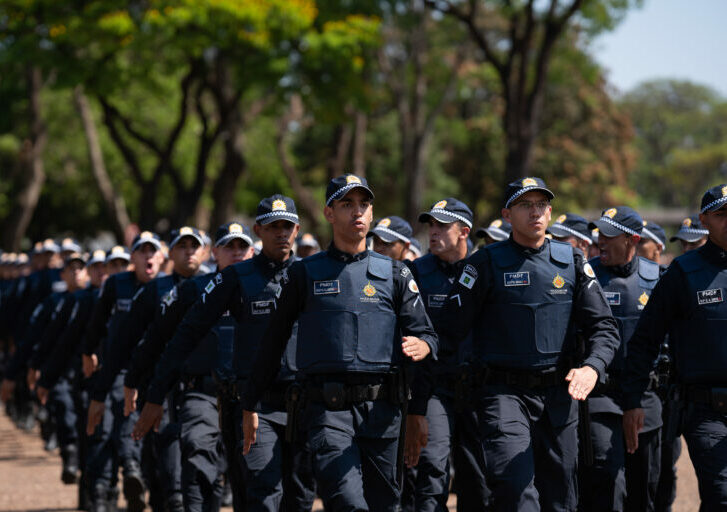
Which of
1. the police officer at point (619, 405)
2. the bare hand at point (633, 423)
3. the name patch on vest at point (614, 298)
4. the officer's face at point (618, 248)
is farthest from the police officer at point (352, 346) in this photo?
the officer's face at point (618, 248)

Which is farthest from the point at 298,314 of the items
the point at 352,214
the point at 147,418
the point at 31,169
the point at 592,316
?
the point at 31,169

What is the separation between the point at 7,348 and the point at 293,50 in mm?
8629

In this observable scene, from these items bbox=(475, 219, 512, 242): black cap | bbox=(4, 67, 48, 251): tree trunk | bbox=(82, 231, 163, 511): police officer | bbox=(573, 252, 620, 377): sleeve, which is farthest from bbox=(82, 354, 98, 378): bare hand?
bbox=(4, 67, 48, 251): tree trunk

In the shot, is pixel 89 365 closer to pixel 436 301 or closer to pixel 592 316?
pixel 436 301

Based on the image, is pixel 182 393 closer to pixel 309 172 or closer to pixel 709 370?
pixel 709 370

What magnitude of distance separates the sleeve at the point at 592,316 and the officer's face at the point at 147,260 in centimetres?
452

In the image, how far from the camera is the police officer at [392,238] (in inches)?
391

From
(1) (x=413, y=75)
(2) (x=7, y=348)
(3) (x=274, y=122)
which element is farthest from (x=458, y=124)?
(2) (x=7, y=348)

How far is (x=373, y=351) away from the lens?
20.8 feet

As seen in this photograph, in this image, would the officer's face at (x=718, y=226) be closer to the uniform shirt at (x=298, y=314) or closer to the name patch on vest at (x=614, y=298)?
the name patch on vest at (x=614, y=298)

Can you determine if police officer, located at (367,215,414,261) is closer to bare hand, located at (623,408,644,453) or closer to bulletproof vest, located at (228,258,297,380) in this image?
bulletproof vest, located at (228,258,297,380)

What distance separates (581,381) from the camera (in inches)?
250

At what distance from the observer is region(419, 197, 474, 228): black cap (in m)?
8.62

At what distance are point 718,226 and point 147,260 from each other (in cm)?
533
